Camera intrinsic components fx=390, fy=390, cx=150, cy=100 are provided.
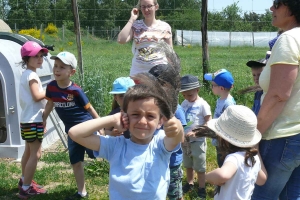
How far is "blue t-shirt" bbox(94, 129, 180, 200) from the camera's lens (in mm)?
1998

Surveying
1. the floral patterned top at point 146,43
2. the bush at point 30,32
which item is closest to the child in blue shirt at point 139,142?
the floral patterned top at point 146,43

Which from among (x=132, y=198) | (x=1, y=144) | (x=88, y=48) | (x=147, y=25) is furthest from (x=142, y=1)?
(x=88, y=48)

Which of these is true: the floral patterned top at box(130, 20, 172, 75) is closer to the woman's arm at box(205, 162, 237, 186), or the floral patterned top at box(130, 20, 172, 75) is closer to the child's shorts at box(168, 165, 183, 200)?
the child's shorts at box(168, 165, 183, 200)

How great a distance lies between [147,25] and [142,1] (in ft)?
0.77

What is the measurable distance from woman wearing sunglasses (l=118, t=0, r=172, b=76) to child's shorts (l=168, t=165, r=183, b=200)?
3.48 ft

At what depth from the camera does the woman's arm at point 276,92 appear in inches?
82.3

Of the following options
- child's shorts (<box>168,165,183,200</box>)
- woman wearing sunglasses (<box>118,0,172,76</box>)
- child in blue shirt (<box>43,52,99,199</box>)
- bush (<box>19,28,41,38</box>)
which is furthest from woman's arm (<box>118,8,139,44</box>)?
bush (<box>19,28,41,38</box>)

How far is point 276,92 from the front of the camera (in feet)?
6.95

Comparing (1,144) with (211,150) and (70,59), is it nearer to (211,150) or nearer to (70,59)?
(70,59)

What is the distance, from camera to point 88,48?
22734mm

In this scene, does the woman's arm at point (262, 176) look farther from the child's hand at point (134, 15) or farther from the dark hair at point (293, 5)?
the child's hand at point (134, 15)

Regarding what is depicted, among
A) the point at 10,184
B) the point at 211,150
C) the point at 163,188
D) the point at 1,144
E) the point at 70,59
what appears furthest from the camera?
the point at 211,150

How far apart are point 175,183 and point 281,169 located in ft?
3.24

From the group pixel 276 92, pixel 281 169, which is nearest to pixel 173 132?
pixel 276 92
